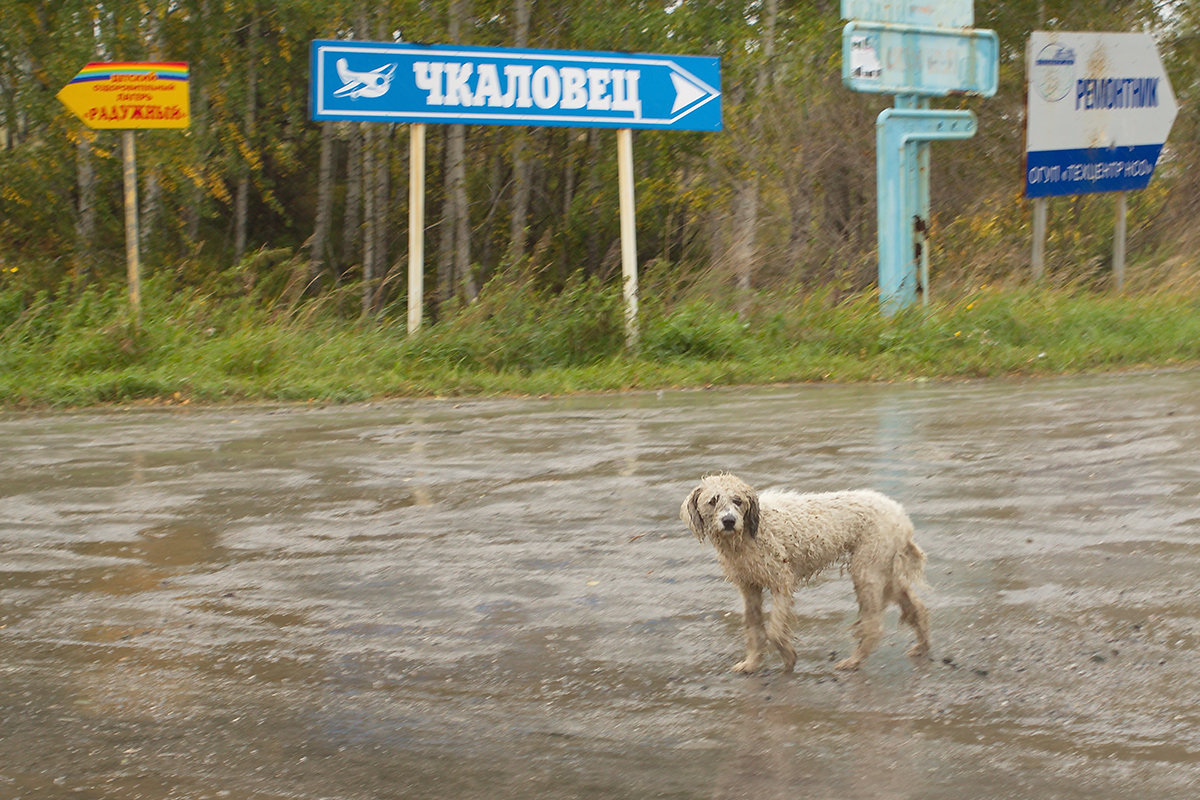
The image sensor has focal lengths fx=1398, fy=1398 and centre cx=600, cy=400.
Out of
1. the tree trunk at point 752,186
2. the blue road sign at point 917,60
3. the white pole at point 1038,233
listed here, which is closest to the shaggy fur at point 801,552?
the blue road sign at point 917,60

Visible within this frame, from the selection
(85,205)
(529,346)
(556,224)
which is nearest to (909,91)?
(529,346)

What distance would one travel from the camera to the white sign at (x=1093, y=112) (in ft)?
Answer: 69.2

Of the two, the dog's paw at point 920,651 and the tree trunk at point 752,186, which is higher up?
the tree trunk at point 752,186

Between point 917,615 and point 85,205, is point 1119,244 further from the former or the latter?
point 917,615

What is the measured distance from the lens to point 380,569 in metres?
7.55

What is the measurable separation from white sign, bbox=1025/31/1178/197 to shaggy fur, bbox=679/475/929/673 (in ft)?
53.4

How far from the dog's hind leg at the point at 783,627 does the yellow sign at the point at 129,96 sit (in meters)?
12.3

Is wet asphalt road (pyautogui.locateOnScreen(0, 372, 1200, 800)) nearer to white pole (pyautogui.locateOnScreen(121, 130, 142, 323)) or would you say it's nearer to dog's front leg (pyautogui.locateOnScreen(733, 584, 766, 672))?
dog's front leg (pyautogui.locateOnScreen(733, 584, 766, 672))

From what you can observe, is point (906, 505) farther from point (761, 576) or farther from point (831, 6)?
point (831, 6)

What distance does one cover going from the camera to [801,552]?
5867mm

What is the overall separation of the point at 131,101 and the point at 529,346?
538 centimetres

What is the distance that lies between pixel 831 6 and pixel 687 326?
44.9 ft

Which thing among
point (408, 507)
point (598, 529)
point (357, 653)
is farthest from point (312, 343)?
point (357, 653)

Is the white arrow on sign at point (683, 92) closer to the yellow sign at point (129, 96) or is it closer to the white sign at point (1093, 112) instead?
the white sign at point (1093, 112)
